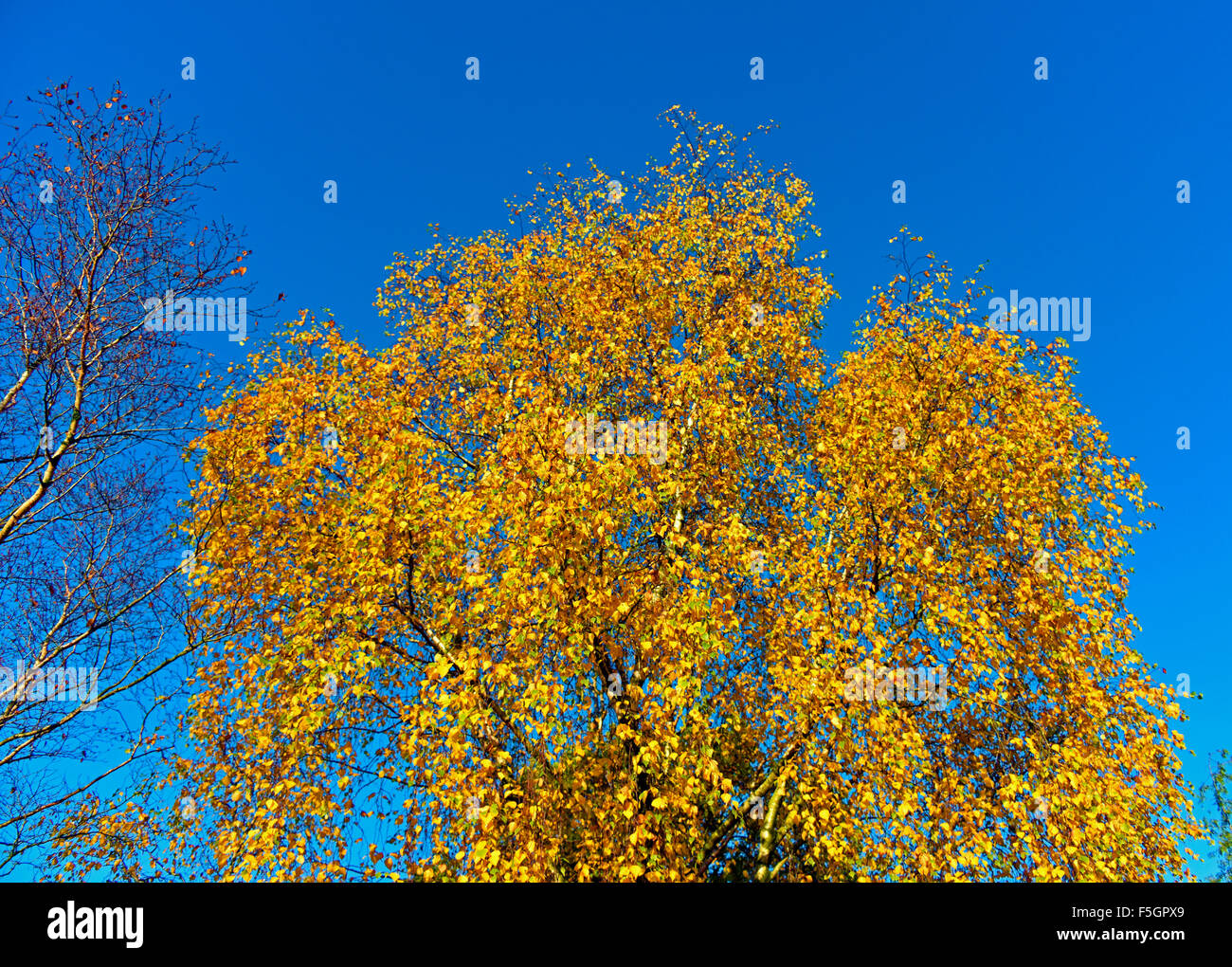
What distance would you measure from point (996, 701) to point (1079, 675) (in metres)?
→ 1.44

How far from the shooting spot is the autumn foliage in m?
11.1

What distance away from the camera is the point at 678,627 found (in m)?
11.4

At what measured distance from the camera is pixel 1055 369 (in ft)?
53.5

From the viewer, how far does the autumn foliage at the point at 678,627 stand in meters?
11.1

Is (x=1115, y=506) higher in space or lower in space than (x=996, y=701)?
higher

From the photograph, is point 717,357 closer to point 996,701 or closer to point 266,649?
point 996,701

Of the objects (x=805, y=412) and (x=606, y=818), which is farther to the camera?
(x=805, y=412)
